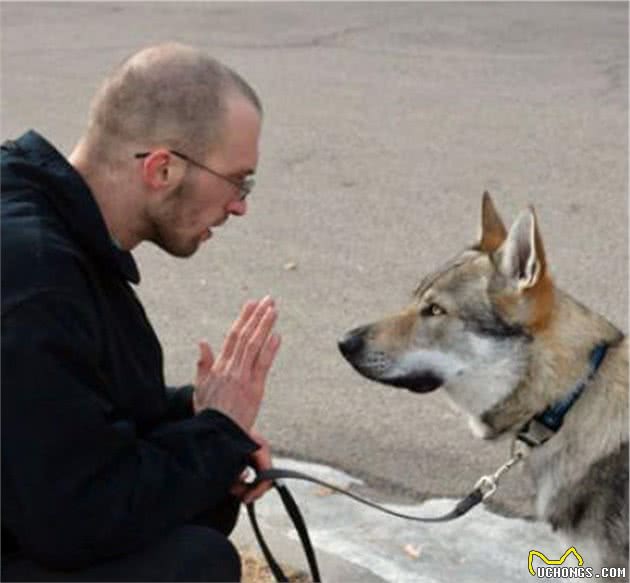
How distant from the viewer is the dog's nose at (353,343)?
382 centimetres

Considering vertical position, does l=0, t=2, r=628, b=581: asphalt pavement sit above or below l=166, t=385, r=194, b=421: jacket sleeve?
below

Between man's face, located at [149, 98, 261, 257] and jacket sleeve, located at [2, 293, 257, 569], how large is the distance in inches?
15.6

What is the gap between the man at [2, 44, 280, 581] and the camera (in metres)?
2.47

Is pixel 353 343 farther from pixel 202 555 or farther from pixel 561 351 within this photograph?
pixel 202 555

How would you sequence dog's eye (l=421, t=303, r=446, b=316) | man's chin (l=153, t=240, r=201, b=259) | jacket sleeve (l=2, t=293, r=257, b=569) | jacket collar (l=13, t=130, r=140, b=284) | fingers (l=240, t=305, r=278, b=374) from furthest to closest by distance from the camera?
1. dog's eye (l=421, t=303, r=446, b=316)
2. fingers (l=240, t=305, r=278, b=374)
3. man's chin (l=153, t=240, r=201, b=259)
4. jacket collar (l=13, t=130, r=140, b=284)
5. jacket sleeve (l=2, t=293, r=257, b=569)

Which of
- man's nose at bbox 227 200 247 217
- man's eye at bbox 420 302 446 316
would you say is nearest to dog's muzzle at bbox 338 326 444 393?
man's eye at bbox 420 302 446 316

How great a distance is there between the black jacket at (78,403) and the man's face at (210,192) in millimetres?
134

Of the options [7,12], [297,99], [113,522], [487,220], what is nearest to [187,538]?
[113,522]

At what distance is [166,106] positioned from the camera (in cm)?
278

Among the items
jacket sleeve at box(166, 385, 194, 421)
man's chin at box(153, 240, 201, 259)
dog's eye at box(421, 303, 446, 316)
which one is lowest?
jacket sleeve at box(166, 385, 194, 421)

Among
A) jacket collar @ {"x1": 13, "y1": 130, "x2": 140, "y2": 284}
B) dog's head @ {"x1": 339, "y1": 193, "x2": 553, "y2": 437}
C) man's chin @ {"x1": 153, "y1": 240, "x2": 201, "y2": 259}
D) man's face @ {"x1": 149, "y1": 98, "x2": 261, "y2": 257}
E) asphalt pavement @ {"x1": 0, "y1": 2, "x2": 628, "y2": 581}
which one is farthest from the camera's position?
asphalt pavement @ {"x1": 0, "y1": 2, "x2": 628, "y2": 581}

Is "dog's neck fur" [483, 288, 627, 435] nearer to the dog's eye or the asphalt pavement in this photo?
the dog's eye

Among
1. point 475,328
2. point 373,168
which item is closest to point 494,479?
point 475,328

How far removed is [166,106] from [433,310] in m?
1.24
